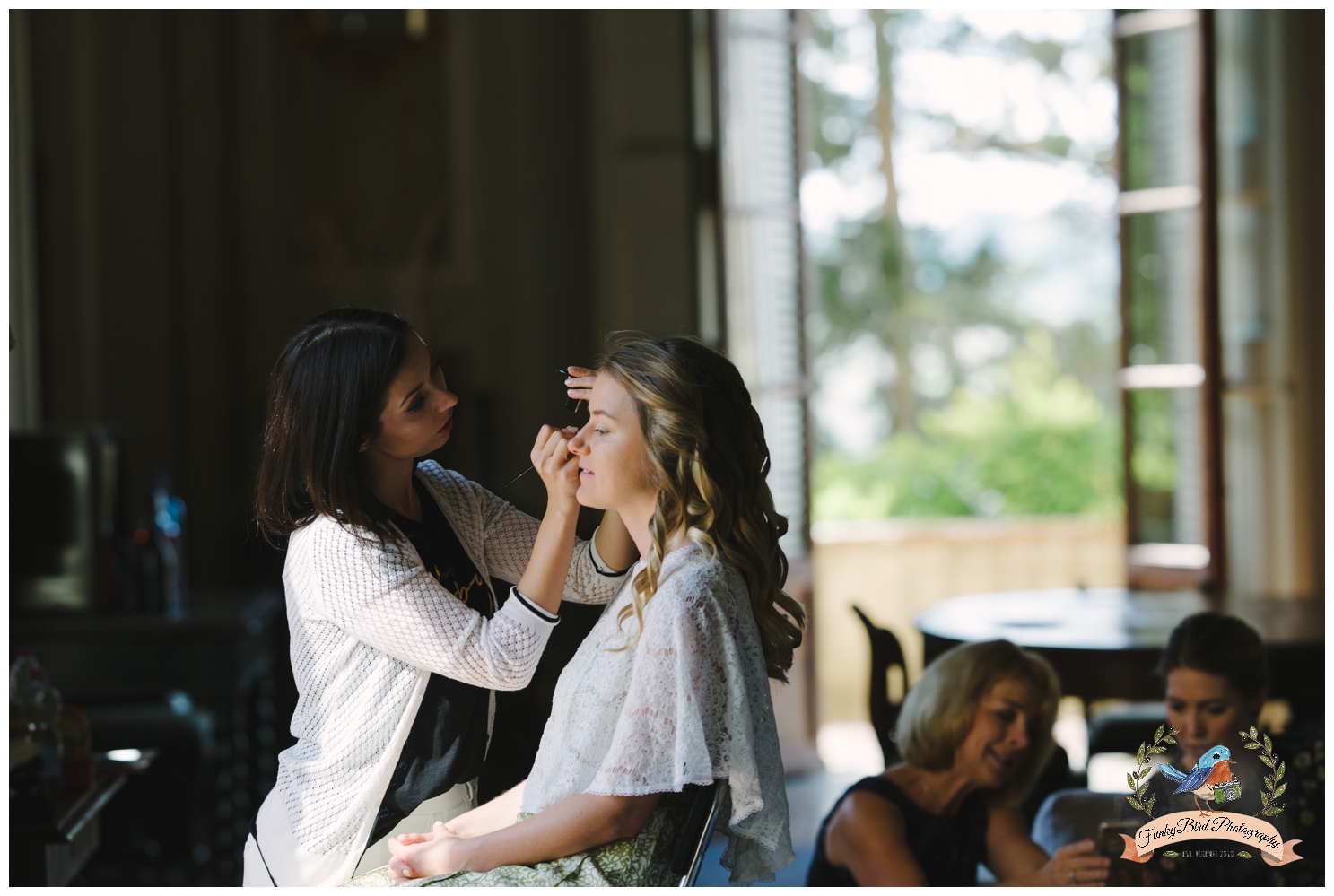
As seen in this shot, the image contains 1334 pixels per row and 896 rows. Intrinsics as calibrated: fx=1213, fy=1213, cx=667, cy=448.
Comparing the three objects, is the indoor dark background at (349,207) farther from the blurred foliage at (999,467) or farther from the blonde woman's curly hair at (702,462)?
the blurred foliage at (999,467)

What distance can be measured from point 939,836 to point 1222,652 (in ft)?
1.80

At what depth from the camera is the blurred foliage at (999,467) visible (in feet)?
27.1

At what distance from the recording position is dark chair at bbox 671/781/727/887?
142 centimetres

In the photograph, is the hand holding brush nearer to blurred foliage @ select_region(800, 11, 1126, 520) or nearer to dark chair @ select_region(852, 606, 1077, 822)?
dark chair @ select_region(852, 606, 1077, 822)

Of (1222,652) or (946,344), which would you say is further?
(946,344)

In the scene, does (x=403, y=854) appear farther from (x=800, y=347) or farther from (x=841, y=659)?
(x=841, y=659)

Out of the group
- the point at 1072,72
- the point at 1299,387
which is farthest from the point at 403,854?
the point at 1072,72

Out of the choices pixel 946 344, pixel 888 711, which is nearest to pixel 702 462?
pixel 888 711

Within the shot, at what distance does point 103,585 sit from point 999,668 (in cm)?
253

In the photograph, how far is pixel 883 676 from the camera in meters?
2.52

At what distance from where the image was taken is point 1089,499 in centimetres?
831

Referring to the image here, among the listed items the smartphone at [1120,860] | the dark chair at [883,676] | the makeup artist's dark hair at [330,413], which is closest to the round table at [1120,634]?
the dark chair at [883,676]

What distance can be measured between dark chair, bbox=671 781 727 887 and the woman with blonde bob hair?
1.42 ft

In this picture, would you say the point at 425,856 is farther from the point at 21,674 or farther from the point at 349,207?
the point at 349,207
